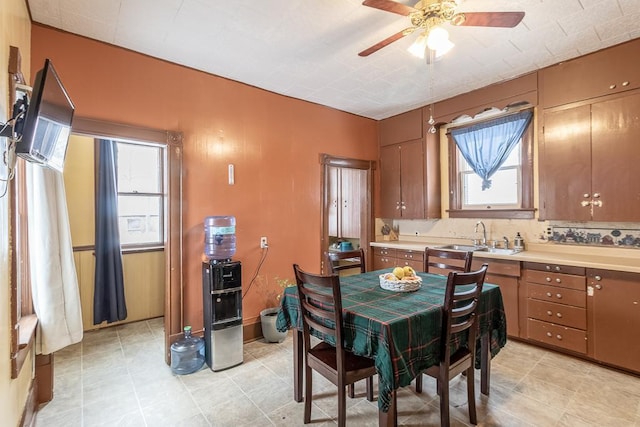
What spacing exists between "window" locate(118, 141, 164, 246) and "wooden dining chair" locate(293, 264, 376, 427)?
10.4ft

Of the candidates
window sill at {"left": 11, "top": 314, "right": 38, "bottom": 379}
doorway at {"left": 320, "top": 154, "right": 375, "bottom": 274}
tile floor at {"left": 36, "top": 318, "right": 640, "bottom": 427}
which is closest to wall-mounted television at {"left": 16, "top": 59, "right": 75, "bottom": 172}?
window sill at {"left": 11, "top": 314, "right": 38, "bottom": 379}

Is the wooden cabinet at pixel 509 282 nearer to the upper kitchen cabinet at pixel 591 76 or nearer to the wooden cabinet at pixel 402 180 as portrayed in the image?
the wooden cabinet at pixel 402 180

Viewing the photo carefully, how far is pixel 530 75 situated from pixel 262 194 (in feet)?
10.6

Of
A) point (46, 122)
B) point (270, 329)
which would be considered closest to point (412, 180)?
point (270, 329)

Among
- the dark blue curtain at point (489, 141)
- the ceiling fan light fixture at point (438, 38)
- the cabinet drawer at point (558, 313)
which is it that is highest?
the ceiling fan light fixture at point (438, 38)

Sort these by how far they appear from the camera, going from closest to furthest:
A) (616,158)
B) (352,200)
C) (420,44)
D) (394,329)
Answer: (394,329) < (420,44) < (616,158) < (352,200)

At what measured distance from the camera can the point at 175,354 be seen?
8.97ft

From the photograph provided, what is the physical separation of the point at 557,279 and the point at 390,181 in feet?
8.03

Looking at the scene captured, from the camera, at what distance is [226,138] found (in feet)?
11.0

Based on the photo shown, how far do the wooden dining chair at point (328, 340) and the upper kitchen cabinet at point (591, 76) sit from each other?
313 cm

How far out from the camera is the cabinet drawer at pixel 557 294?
9.28 ft

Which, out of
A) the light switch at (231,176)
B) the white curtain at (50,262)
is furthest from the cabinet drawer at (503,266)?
the white curtain at (50,262)

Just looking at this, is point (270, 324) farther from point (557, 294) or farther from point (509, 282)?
point (557, 294)

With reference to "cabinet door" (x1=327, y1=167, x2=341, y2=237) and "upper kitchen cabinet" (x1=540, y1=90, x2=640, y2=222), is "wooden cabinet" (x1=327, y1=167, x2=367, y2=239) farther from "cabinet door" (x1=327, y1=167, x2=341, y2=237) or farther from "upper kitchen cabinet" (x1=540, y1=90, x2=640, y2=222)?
"upper kitchen cabinet" (x1=540, y1=90, x2=640, y2=222)
